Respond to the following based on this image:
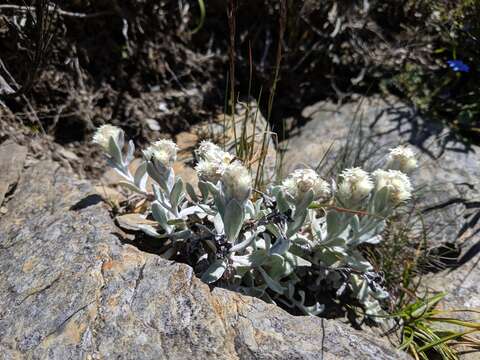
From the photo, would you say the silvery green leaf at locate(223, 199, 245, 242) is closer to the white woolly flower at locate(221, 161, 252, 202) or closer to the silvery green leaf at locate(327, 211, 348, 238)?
the white woolly flower at locate(221, 161, 252, 202)

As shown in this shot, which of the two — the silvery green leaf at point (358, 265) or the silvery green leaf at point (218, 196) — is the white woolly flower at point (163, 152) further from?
the silvery green leaf at point (358, 265)

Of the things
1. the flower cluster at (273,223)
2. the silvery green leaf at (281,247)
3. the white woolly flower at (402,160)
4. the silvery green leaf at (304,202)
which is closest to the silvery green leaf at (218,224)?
the flower cluster at (273,223)

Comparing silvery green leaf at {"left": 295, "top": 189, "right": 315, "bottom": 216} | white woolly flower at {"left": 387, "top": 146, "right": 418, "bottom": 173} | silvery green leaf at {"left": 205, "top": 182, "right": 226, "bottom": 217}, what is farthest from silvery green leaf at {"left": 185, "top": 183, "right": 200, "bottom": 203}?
white woolly flower at {"left": 387, "top": 146, "right": 418, "bottom": 173}

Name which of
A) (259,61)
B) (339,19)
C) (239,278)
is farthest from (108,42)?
(239,278)

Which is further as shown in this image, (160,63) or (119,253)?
(160,63)

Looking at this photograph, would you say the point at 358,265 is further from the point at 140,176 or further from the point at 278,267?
the point at 140,176

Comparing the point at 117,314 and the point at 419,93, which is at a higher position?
the point at 419,93

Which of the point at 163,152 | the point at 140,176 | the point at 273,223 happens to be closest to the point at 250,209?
the point at 273,223

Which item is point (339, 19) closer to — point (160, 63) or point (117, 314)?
point (160, 63)
